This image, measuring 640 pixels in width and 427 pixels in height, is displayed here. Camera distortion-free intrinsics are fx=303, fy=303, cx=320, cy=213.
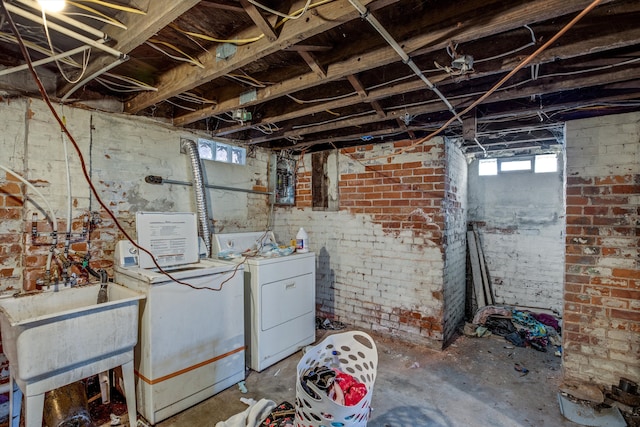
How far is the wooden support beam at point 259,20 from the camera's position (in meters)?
1.29

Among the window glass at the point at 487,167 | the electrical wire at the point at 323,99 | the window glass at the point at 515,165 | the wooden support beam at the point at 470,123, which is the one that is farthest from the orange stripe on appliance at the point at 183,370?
the window glass at the point at 515,165

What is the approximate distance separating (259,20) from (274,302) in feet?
6.93

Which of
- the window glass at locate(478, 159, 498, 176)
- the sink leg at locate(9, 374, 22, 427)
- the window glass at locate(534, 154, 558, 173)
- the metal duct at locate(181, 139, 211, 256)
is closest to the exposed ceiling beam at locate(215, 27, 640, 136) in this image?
the metal duct at locate(181, 139, 211, 256)

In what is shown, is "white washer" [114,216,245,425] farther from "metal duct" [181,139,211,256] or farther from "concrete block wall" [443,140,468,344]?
"concrete block wall" [443,140,468,344]

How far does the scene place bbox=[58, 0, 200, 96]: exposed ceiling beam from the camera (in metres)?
1.24

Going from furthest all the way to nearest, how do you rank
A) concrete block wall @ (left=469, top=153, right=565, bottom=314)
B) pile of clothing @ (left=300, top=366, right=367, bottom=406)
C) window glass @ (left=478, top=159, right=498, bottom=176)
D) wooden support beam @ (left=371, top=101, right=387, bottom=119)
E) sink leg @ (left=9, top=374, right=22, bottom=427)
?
1. window glass @ (left=478, top=159, right=498, bottom=176)
2. concrete block wall @ (left=469, top=153, right=565, bottom=314)
3. wooden support beam @ (left=371, top=101, right=387, bottom=119)
4. sink leg @ (left=9, top=374, right=22, bottom=427)
5. pile of clothing @ (left=300, top=366, right=367, bottom=406)

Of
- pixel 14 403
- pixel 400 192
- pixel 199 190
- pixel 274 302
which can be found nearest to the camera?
pixel 14 403

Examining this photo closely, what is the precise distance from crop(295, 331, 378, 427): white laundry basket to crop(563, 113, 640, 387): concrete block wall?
5.91 feet

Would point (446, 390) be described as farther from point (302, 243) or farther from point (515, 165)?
point (515, 165)

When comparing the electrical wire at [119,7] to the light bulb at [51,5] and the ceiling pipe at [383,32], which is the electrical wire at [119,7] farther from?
the ceiling pipe at [383,32]

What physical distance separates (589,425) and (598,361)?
554 mm

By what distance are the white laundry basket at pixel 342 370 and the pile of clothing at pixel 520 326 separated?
221 centimetres

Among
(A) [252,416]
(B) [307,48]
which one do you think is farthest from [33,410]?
(B) [307,48]

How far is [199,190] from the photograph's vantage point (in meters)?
2.88
